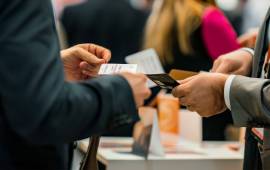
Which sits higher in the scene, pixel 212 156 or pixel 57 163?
pixel 57 163

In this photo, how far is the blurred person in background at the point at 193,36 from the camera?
2793mm

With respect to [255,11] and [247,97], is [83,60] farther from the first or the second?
[255,11]

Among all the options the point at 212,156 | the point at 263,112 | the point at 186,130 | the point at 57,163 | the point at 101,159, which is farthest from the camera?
the point at 186,130

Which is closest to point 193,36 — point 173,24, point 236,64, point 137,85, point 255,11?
point 173,24

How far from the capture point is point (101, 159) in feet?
6.69

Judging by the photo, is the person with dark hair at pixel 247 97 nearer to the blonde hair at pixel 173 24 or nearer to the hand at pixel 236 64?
the hand at pixel 236 64

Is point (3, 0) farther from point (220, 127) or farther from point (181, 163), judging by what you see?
point (220, 127)

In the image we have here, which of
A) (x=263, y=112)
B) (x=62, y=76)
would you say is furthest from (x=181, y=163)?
(x=62, y=76)

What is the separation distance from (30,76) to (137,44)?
2157 millimetres

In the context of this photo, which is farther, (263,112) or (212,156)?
(212,156)

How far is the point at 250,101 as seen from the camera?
4.78ft

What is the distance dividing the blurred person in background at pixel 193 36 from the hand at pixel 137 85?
169cm

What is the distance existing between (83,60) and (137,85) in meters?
0.37

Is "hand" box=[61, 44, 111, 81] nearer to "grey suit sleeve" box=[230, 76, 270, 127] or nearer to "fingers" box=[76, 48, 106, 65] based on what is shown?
"fingers" box=[76, 48, 106, 65]
